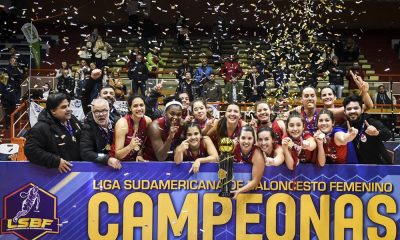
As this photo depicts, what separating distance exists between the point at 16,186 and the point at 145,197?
4.29ft

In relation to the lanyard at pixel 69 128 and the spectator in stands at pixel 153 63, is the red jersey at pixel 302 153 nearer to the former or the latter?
the lanyard at pixel 69 128

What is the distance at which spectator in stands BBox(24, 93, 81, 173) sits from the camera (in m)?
5.67

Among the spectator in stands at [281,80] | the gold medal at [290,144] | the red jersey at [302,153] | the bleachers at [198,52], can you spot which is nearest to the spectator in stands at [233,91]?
the spectator in stands at [281,80]

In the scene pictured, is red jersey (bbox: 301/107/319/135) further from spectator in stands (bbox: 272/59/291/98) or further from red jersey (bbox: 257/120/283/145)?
spectator in stands (bbox: 272/59/291/98)

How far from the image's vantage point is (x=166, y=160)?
6117 mm

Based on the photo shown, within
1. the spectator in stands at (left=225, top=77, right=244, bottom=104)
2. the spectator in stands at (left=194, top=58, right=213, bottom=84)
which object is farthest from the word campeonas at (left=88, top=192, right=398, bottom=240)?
the spectator in stands at (left=194, top=58, right=213, bottom=84)

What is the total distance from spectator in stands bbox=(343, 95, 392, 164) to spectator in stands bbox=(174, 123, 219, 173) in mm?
1556

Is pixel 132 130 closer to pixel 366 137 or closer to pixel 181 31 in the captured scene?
pixel 366 137

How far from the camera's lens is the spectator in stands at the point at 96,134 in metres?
5.88

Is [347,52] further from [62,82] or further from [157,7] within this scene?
[62,82]

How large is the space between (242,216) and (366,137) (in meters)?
1.63

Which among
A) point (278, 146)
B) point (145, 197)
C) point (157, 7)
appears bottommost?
point (145, 197)

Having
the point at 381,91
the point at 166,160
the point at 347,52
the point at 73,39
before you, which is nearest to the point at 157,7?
the point at 73,39

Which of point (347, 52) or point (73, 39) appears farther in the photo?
point (73, 39)
